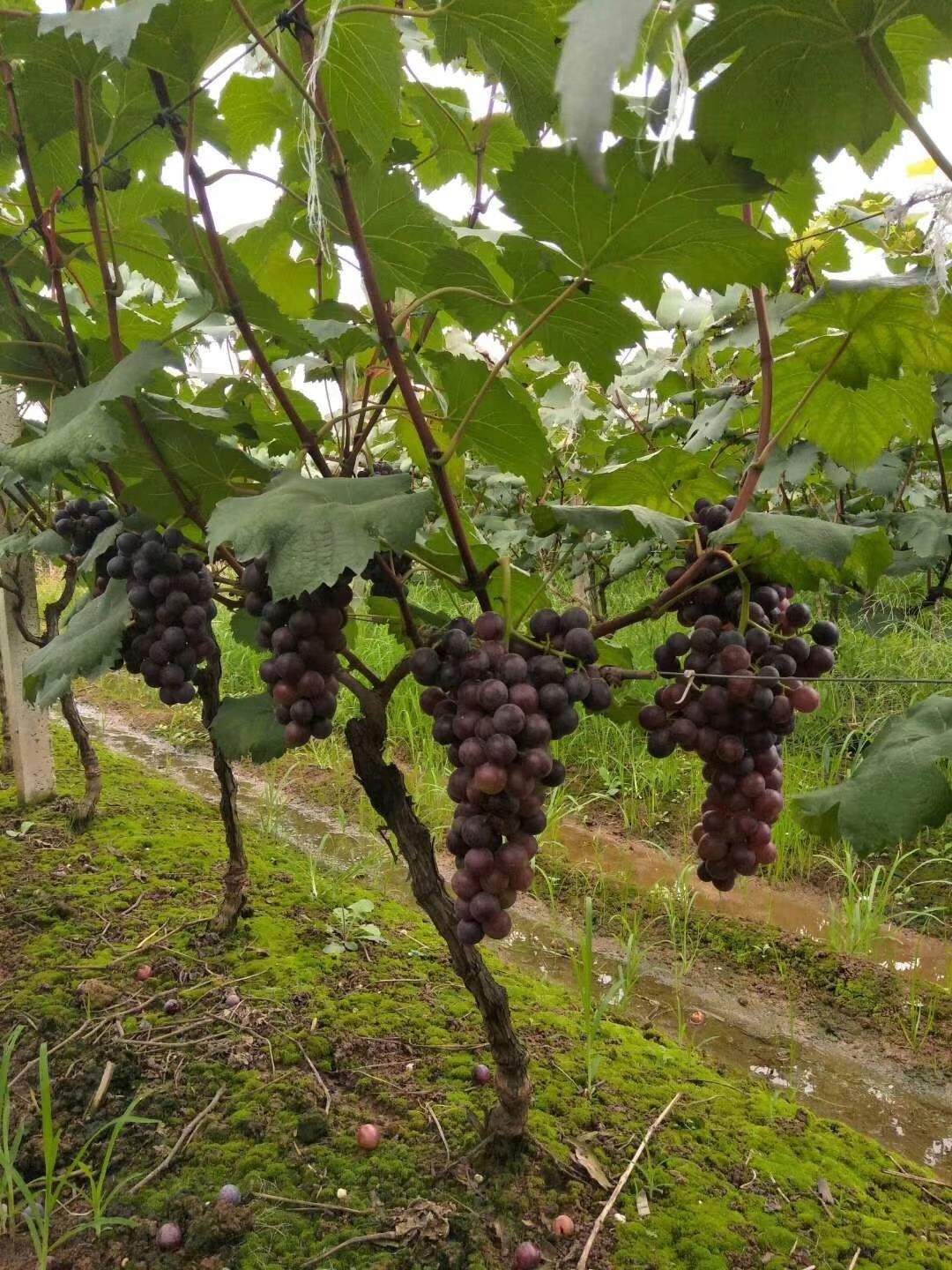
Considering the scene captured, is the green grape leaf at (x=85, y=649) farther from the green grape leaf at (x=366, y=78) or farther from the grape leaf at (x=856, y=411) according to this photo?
the grape leaf at (x=856, y=411)

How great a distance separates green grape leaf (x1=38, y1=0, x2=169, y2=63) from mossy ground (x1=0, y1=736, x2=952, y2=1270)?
4.85 ft

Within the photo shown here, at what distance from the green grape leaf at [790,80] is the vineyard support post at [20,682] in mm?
2293

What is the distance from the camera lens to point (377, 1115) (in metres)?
1.54

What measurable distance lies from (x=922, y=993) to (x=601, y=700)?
6.25 feet

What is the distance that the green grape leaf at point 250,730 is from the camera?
1.20 m

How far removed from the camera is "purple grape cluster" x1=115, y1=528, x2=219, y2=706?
46.3 inches

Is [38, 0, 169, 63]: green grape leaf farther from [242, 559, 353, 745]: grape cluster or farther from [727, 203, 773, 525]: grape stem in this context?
[727, 203, 773, 525]: grape stem

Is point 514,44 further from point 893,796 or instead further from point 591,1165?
point 591,1165

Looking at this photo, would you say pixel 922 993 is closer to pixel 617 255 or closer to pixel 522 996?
pixel 522 996

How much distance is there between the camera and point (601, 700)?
966mm

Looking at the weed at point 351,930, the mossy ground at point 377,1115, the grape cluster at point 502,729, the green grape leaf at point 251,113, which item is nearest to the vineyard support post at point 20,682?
the mossy ground at point 377,1115

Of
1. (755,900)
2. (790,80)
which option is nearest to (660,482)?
(790,80)

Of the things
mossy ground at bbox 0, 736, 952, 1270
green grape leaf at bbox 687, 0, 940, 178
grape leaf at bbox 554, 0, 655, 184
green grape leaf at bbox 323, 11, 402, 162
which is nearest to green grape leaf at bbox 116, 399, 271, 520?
green grape leaf at bbox 323, 11, 402, 162

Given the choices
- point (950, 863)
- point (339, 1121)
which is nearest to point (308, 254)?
point (339, 1121)
